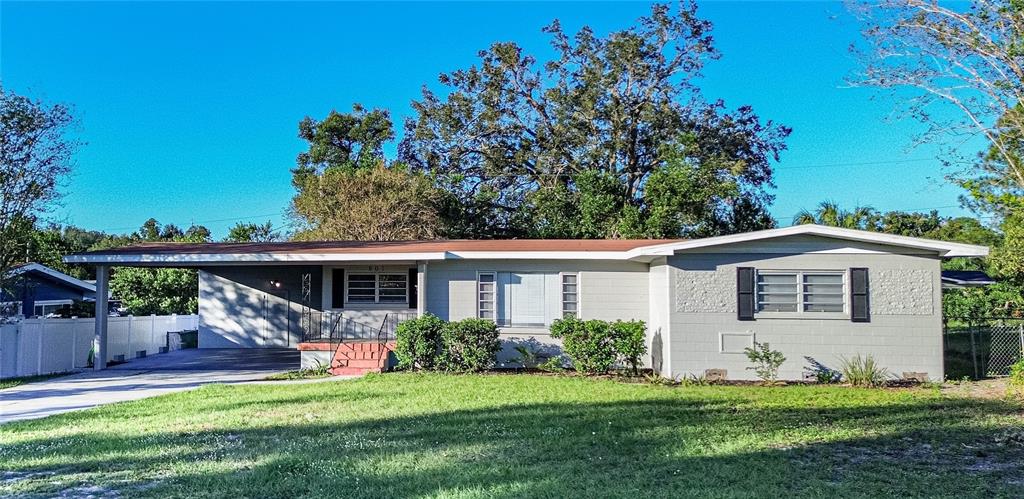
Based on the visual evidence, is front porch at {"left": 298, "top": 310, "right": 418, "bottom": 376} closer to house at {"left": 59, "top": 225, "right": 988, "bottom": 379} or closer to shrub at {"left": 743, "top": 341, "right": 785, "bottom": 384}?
house at {"left": 59, "top": 225, "right": 988, "bottom": 379}

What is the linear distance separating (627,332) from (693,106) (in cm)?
1762

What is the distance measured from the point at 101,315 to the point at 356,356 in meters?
5.48

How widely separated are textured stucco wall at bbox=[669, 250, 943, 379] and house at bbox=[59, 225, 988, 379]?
0.7 inches

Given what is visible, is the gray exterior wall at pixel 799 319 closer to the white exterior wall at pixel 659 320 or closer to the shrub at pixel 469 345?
the white exterior wall at pixel 659 320

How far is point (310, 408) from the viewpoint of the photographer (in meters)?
9.85

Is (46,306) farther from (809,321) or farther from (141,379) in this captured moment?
(809,321)

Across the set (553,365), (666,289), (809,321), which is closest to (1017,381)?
(809,321)

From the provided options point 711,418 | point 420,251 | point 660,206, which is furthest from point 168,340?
point 711,418

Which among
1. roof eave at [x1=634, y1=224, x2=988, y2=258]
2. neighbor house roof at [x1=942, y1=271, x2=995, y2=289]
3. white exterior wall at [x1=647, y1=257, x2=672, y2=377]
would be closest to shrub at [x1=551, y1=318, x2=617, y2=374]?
white exterior wall at [x1=647, y1=257, x2=672, y2=377]

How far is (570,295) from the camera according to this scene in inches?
597

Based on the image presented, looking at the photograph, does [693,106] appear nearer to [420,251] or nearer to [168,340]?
[420,251]

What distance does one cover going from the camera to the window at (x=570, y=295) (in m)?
15.1

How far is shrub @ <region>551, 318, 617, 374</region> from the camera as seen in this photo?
1366cm

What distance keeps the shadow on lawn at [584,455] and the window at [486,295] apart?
5.78 m
